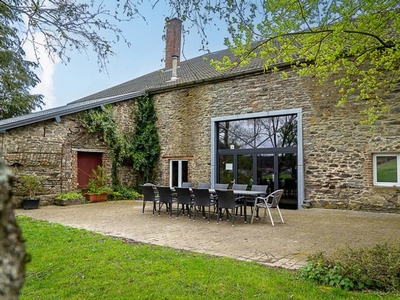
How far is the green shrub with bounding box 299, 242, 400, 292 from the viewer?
3.23 metres

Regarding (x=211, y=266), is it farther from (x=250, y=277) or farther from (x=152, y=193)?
(x=152, y=193)

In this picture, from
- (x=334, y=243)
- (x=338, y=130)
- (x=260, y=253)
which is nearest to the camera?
(x=260, y=253)

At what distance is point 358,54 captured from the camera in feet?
22.5

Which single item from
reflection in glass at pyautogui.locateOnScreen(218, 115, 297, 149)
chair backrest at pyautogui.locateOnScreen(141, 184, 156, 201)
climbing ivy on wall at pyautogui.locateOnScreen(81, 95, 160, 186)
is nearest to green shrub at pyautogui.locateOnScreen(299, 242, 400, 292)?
chair backrest at pyautogui.locateOnScreen(141, 184, 156, 201)

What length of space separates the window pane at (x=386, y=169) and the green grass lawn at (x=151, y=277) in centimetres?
664

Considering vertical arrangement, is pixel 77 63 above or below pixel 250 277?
above

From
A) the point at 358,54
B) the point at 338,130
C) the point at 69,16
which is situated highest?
the point at 358,54

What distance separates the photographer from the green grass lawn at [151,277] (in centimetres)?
311

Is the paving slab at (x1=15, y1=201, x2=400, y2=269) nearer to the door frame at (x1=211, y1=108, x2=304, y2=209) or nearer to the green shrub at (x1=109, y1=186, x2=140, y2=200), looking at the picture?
the door frame at (x1=211, y1=108, x2=304, y2=209)

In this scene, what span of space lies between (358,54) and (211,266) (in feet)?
19.4

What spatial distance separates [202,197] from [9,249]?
6.91 metres

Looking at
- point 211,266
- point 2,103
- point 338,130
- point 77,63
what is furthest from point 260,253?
point 2,103

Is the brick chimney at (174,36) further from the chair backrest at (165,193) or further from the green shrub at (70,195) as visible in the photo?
the green shrub at (70,195)

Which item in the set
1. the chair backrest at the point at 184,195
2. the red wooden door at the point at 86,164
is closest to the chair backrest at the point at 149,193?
the chair backrest at the point at 184,195
